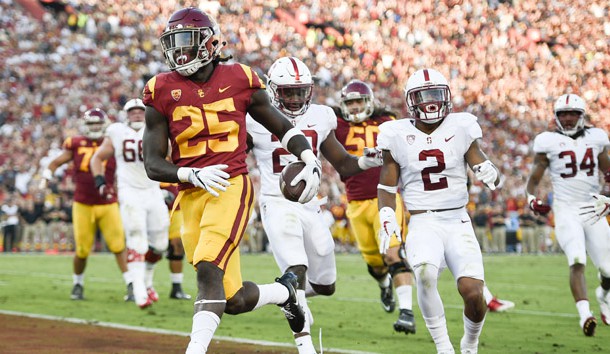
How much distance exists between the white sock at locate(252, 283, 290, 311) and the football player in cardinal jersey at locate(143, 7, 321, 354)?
0.5 inches

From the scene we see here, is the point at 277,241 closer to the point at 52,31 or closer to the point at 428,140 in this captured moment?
the point at 428,140

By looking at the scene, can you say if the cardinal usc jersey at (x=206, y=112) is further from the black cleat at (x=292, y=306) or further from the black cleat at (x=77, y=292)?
the black cleat at (x=77, y=292)

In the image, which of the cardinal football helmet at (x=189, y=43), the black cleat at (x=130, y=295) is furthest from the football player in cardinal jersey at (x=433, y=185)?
the black cleat at (x=130, y=295)

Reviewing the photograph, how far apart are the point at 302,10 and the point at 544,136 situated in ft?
84.2

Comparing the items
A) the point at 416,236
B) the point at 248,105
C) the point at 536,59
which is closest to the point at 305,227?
the point at 416,236

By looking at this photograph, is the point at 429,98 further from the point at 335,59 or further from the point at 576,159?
the point at 335,59

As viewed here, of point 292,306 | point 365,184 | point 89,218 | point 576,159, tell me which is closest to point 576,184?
point 576,159

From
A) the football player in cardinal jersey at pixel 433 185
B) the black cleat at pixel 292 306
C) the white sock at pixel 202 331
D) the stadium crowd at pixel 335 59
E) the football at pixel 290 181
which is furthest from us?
the stadium crowd at pixel 335 59

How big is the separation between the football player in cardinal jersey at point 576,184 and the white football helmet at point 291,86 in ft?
9.75

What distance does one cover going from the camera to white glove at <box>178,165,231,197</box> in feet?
15.9

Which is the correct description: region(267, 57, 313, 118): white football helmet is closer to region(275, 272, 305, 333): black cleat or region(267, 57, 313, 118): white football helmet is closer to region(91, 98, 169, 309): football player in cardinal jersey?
region(275, 272, 305, 333): black cleat

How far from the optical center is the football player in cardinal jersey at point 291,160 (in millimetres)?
6672

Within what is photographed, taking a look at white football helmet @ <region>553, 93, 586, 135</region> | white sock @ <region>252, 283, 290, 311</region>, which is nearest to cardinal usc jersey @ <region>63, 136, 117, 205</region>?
white football helmet @ <region>553, 93, 586, 135</region>

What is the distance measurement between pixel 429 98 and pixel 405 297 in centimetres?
271
